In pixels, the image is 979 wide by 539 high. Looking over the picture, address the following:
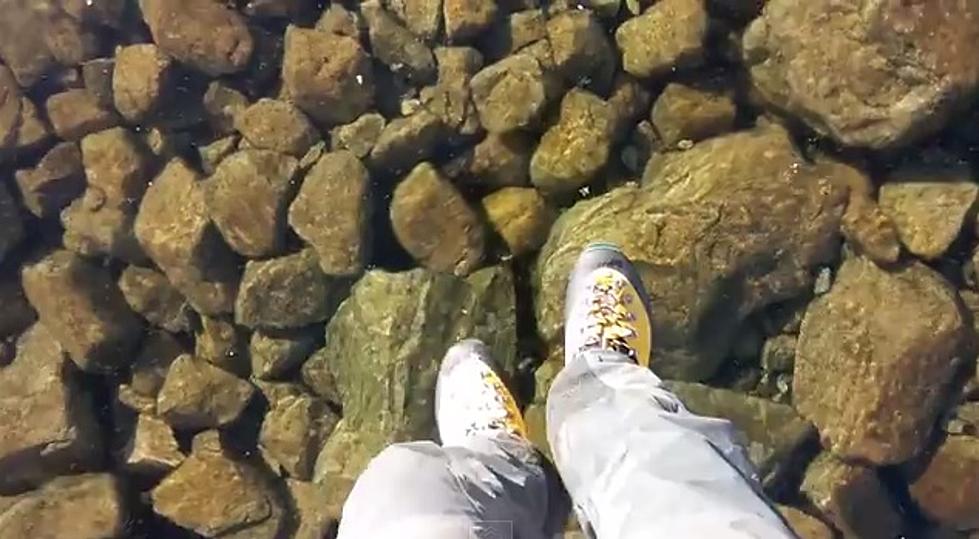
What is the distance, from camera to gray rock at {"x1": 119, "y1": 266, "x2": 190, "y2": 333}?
11.1ft

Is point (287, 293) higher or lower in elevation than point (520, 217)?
lower

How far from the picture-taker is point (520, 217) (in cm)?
318

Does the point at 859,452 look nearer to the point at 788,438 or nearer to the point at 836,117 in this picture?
the point at 788,438

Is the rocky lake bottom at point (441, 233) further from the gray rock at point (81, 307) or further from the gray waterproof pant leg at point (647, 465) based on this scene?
the gray waterproof pant leg at point (647, 465)

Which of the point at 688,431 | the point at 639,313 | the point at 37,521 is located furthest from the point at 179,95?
the point at 688,431

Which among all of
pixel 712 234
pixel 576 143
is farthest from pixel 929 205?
pixel 576 143

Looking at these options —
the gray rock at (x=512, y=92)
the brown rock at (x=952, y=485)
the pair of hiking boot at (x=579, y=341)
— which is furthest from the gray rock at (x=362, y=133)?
the brown rock at (x=952, y=485)

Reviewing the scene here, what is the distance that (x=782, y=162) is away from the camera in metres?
2.90

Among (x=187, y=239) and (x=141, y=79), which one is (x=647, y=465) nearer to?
(x=187, y=239)

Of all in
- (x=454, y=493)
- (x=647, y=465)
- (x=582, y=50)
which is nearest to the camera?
(x=647, y=465)

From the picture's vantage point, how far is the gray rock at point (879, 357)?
289cm

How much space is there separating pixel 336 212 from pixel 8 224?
1.14 m

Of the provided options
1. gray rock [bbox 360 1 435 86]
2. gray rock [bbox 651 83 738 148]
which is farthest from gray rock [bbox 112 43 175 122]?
gray rock [bbox 651 83 738 148]

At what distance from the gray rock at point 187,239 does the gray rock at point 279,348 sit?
5.9 inches
